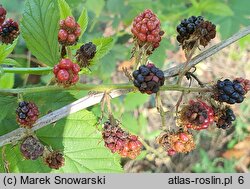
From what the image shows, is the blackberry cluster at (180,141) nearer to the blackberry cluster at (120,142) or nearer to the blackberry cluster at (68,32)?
the blackberry cluster at (120,142)

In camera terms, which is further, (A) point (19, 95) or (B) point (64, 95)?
(B) point (64, 95)

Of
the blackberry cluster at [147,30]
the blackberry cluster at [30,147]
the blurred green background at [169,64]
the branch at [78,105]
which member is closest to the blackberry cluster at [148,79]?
the branch at [78,105]

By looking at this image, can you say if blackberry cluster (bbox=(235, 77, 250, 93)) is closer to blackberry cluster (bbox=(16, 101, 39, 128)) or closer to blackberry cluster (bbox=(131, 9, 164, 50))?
blackberry cluster (bbox=(131, 9, 164, 50))

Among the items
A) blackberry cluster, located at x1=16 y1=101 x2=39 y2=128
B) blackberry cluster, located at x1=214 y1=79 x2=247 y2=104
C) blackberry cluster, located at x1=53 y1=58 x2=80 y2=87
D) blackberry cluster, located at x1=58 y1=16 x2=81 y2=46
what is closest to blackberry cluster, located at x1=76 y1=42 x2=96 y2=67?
blackberry cluster, located at x1=58 y1=16 x2=81 y2=46

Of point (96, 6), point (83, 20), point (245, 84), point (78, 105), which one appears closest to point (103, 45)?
point (83, 20)

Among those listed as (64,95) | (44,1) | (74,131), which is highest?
(44,1)

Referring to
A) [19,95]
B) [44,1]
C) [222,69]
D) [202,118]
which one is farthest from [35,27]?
[222,69]

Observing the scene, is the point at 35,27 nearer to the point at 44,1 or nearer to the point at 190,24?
the point at 44,1
